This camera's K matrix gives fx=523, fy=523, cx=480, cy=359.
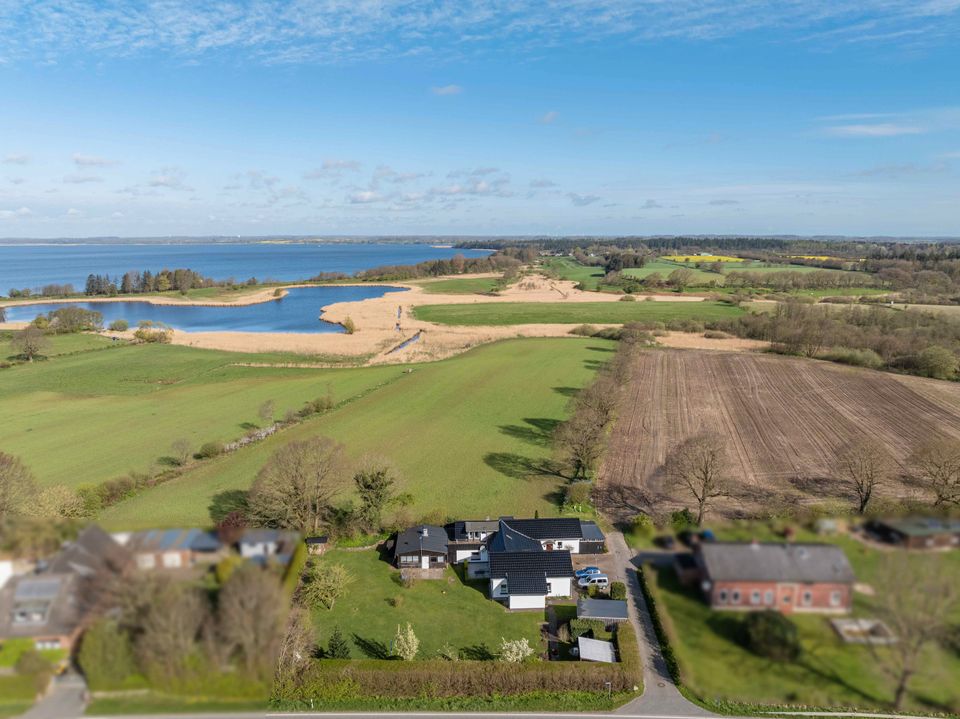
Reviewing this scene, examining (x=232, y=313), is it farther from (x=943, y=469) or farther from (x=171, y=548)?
Result: (x=171, y=548)

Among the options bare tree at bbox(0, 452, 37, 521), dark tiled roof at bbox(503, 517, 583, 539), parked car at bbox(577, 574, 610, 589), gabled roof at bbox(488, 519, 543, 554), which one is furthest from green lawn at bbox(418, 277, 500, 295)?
parked car at bbox(577, 574, 610, 589)

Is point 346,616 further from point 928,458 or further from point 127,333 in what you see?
point 127,333

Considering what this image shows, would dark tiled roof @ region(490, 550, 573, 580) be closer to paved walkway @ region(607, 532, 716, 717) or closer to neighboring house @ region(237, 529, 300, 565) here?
paved walkway @ region(607, 532, 716, 717)

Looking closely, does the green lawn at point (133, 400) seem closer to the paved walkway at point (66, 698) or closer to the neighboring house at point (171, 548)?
the neighboring house at point (171, 548)

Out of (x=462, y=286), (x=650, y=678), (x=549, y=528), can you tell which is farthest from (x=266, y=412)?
(x=462, y=286)

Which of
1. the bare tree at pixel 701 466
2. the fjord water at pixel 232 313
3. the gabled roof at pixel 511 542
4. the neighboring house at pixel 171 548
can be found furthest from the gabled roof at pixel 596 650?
the fjord water at pixel 232 313
